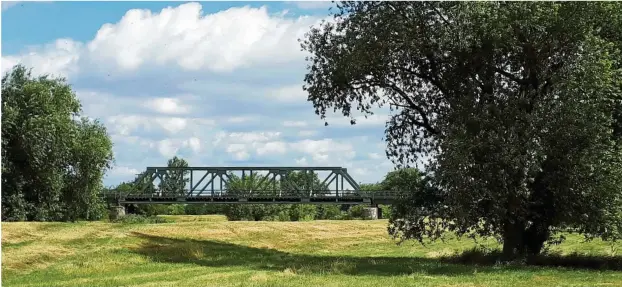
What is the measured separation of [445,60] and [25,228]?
23682mm

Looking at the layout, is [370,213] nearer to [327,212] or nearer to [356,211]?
[356,211]

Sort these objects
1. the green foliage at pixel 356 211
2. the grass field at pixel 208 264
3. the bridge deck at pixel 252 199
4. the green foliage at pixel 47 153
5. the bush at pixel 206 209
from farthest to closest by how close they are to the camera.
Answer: the bush at pixel 206 209 → the bridge deck at pixel 252 199 → the green foliage at pixel 356 211 → the green foliage at pixel 47 153 → the grass field at pixel 208 264

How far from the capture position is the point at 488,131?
30.2 metres

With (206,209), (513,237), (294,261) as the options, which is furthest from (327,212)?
(294,261)

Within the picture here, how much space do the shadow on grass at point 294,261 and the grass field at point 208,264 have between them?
0.04m

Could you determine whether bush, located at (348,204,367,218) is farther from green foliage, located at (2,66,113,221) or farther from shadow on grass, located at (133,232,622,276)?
shadow on grass, located at (133,232,622,276)

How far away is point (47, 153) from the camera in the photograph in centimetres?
5894

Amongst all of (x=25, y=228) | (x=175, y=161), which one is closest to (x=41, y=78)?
(x=25, y=228)

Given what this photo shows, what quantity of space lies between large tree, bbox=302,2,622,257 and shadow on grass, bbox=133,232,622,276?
205cm

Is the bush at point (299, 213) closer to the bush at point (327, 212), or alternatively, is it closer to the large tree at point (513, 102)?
→ the bush at point (327, 212)

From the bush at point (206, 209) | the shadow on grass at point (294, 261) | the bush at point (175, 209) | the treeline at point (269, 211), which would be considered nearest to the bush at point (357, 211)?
the treeline at point (269, 211)

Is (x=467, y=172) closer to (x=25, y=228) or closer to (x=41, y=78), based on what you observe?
(x=25, y=228)

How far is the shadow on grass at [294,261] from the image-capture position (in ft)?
91.2

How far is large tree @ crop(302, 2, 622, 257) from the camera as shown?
1145 inches
